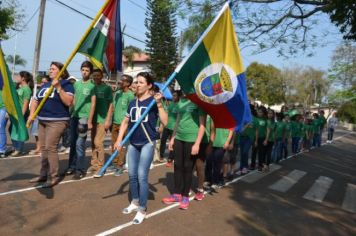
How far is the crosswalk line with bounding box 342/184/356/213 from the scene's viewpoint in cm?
771

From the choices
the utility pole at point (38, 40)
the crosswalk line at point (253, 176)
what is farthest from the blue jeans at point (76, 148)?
the utility pole at point (38, 40)

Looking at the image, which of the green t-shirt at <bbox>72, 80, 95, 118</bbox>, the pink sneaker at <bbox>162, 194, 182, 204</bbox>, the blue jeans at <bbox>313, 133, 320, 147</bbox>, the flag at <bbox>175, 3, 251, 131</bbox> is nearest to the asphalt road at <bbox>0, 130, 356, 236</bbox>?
the pink sneaker at <bbox>162, 194, 182, 204</bbox>

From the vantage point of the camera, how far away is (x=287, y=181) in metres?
9.98

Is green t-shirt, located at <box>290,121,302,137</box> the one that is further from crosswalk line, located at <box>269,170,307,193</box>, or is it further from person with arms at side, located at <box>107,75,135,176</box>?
person with arms at side, located at <box>107,75,135,176</box>

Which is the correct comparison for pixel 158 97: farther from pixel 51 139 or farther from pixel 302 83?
pixel 302 83

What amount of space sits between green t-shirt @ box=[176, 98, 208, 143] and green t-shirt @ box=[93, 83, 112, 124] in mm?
1885

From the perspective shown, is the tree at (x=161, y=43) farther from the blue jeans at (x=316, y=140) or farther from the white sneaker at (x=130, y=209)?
the white sneaker at (x=130, y=209)

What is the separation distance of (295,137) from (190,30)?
21.0ft

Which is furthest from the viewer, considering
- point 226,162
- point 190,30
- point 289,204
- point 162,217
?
point 190,30

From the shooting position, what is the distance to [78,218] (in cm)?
522

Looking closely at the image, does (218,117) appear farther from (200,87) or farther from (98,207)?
(98,207)

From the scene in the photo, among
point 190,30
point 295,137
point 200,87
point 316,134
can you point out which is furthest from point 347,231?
point 316,134

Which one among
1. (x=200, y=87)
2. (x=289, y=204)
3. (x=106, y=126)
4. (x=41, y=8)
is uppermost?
(x=41, y=8)

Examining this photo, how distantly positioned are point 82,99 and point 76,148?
3.00 feet
